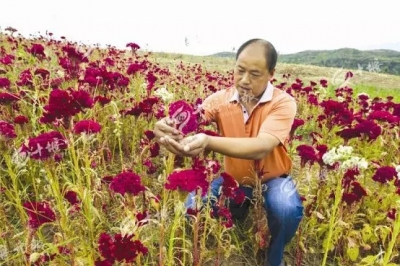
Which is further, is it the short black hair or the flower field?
the short black hair

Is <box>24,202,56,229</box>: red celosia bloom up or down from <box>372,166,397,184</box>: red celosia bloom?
up

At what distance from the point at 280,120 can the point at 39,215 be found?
59.9 inches

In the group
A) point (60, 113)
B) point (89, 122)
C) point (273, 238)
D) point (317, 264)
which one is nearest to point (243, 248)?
point (273, 238)

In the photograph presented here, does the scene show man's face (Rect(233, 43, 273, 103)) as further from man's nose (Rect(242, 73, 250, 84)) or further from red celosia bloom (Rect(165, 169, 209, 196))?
red celosia bloom (Rect(165, 169, 209, 196))

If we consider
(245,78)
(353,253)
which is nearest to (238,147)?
(245,78)

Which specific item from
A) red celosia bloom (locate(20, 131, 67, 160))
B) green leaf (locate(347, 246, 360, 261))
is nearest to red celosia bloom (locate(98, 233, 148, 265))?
red celosia bloom (locate(20, 131, 67, 160))

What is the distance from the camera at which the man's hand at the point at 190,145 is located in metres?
1.76

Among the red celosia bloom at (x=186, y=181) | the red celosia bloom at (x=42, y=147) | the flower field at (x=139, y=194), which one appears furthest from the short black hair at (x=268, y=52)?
the red celosia bloom at (x=42, y=147)

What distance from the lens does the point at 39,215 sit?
1.58 m

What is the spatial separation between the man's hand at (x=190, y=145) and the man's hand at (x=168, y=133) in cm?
3

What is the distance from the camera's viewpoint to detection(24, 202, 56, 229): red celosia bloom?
151cm

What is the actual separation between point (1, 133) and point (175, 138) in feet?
2.91

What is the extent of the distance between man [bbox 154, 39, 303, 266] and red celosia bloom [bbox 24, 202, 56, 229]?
65cm

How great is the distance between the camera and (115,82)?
117 inches
